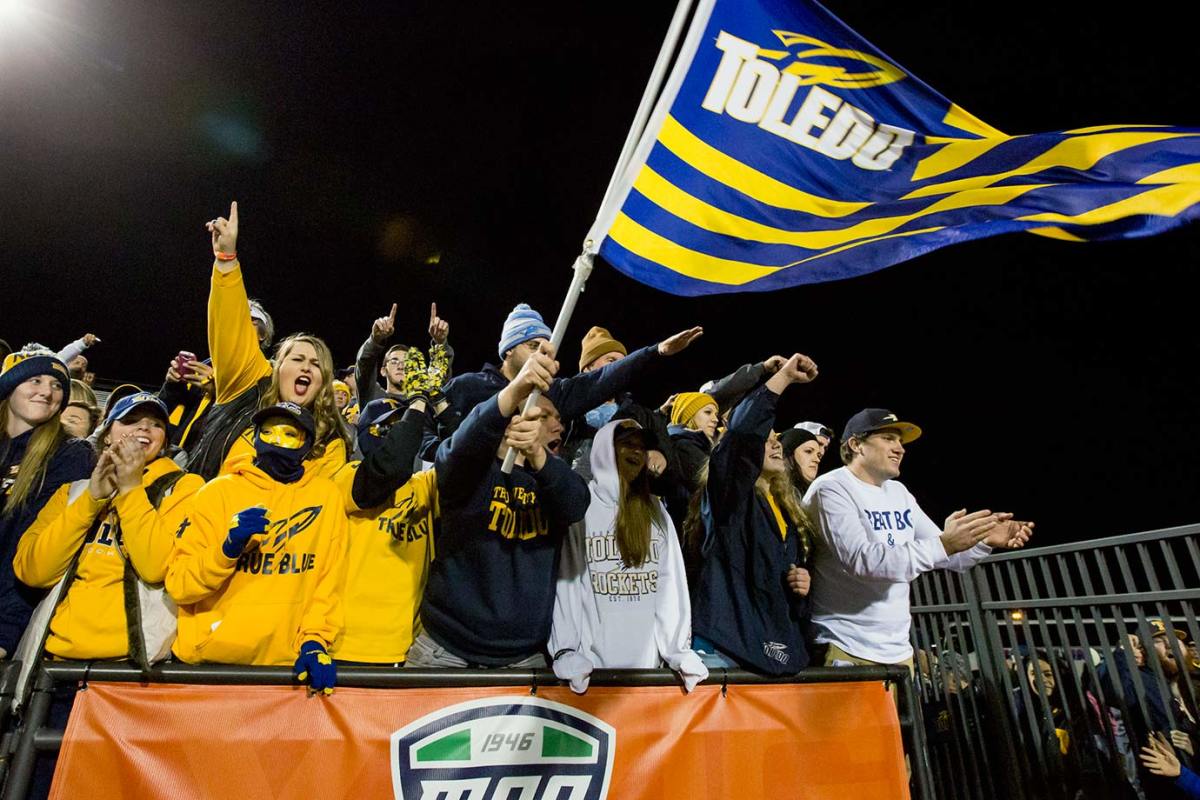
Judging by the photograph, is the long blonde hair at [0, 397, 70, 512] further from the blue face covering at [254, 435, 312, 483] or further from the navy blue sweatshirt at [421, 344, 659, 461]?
the navy blue sweatshirt at [421, 344, 659, 461]

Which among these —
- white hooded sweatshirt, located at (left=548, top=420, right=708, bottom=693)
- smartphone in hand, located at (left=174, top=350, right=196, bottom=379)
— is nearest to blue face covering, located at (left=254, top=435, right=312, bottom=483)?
white hooded sweatshirt, located at (left=548, top=420, right=708, bottom=693)

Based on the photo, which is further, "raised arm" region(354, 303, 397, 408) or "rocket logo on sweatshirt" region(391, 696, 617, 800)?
"raised arm" region(354, 303, 397, 408)

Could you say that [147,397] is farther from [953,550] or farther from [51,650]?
[953,550]

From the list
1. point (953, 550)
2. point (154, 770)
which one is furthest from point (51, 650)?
point (953, 550)

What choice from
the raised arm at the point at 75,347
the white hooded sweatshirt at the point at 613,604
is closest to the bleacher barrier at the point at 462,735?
the white hooded sweatshirt at the point at 613,604

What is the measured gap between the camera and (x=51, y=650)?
100 inches

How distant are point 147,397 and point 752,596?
3129 millimetres

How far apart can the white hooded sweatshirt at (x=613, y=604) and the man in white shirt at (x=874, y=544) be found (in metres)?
1.04

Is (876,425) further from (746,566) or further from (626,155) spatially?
(626,155)

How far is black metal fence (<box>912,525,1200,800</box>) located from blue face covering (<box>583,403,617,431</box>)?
245 cm

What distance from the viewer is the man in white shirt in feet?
11.5

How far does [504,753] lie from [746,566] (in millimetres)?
1619

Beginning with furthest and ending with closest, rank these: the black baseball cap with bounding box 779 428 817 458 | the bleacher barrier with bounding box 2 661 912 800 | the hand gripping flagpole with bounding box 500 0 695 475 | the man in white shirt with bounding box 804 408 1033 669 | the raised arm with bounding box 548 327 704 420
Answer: the black baseball cap with bounding box 779 428 817 458, the raised arm with bounding box 548 327 704 420, the man in white shirt with bounding box 804 408 1033 669, the hand gripping flagpole with bounding box 500 0 695 475, the bleacher barrier with bounding box 2 661 912 800

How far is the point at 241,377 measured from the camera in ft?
11.9
